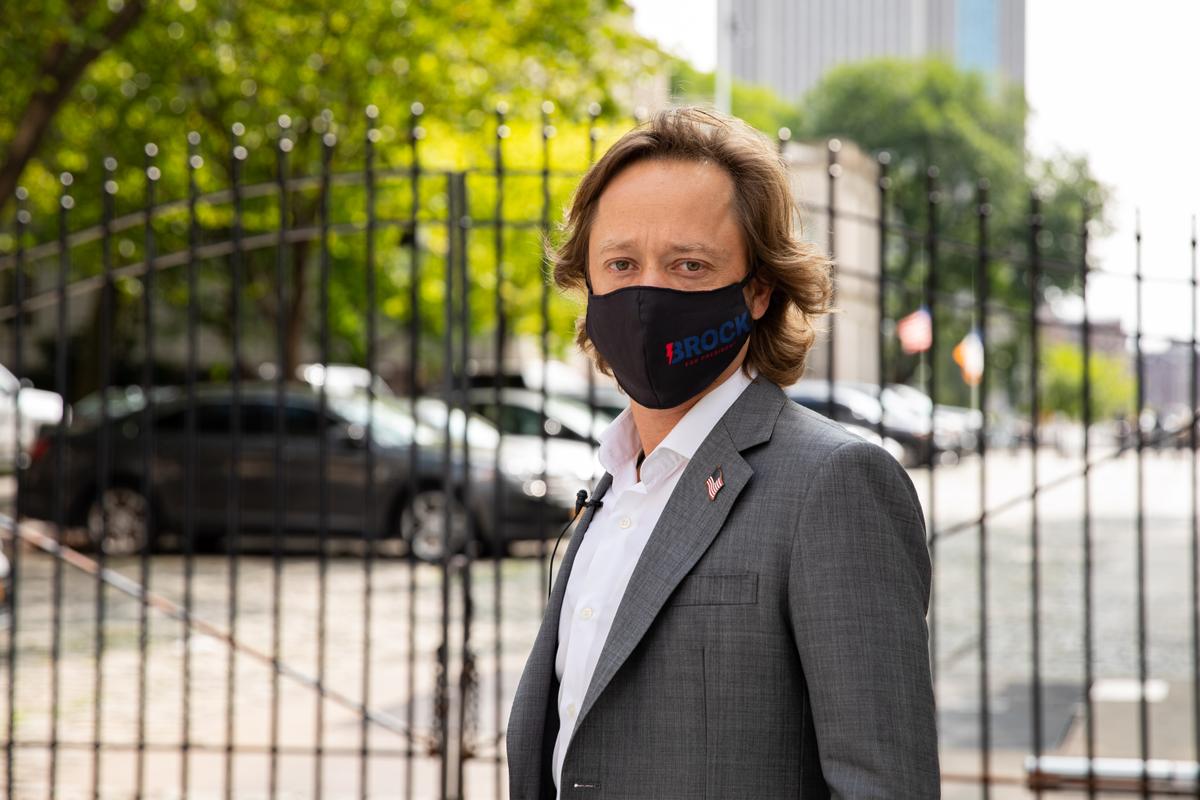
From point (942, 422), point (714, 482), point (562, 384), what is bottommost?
point (942, 422)

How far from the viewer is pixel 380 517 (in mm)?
13062

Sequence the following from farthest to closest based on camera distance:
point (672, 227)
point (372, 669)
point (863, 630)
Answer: point (372, 669) → point (672, 227) → point (863, 630)

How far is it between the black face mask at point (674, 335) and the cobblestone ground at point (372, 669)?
7.58 feet

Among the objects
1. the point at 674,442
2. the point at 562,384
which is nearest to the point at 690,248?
the point at 674,442

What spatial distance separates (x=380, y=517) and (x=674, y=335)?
11308 mm

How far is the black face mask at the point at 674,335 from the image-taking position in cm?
203

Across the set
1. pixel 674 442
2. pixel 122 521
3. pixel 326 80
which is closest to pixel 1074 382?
pixel 326 80

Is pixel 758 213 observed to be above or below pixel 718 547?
above

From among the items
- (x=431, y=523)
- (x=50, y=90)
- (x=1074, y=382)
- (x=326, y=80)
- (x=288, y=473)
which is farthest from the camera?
(x=1074, y=382)

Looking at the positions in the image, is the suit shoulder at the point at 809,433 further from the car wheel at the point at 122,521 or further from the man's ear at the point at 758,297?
the car wheel at the point at 122,521

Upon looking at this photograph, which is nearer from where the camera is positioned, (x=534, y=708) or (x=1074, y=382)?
(x=534, y=708)

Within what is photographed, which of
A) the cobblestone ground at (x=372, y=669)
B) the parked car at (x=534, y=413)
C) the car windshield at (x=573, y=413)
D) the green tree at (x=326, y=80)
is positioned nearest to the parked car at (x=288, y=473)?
the cobblestone ground at (x=372, y=669)

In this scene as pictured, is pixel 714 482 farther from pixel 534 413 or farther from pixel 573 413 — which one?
pixel 573 413

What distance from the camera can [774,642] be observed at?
1.80m
